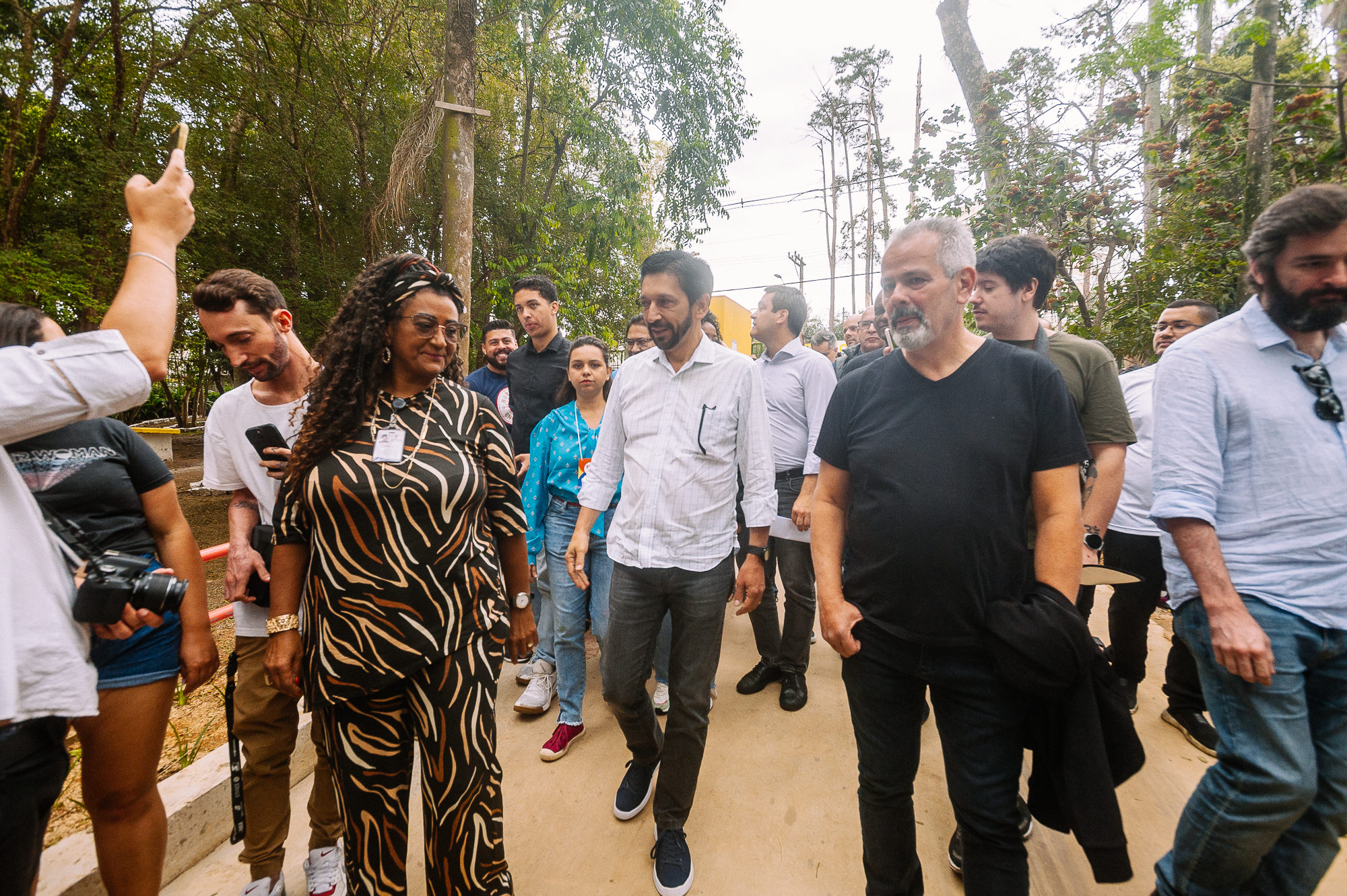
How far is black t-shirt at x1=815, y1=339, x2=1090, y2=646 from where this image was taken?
1.59 meters

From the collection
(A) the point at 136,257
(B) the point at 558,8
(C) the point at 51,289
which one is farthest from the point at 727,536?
(B) the point at 558,8

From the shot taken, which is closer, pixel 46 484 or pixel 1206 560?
pixel 46 484

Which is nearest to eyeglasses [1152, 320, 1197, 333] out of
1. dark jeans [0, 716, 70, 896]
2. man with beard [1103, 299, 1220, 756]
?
man with beard [1103, 299, 1220, 756]

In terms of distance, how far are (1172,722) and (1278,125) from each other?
499 centimetres

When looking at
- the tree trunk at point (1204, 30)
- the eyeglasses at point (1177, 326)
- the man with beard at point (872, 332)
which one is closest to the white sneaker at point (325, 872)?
the man with beard at point (872, 332)

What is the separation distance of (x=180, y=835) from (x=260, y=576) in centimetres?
117

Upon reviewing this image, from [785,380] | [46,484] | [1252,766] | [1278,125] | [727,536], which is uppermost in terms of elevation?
[1278,125]

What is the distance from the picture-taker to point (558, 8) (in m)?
8.38

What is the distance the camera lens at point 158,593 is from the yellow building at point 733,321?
18.3 meters

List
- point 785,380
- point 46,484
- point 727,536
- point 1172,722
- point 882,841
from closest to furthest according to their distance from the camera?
point 46,484 < point 882,841 < point 727,536 < point 1172,722 < point 785,380

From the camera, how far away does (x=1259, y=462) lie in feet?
5.35

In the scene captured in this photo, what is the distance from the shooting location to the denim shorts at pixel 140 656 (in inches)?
62.6

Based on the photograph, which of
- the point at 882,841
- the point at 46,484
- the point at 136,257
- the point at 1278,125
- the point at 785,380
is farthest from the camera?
the point at 1278,125

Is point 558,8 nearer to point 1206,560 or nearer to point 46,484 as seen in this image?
point 46,484
